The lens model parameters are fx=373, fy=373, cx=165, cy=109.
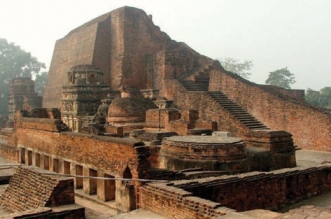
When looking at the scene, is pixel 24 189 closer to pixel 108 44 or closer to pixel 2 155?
pixel 2 155

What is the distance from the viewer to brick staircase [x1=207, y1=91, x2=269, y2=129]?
1564 centimetres

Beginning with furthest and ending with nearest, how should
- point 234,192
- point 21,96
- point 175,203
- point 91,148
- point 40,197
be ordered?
point 21,96
point 91,148
point 234,192
point 40,197
point 175,203

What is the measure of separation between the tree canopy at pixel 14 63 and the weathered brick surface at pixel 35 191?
41.8m

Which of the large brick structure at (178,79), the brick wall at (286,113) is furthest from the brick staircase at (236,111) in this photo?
the brick wall at (286,113)

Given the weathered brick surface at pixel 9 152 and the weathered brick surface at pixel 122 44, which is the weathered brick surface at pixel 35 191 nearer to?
the weathered brick surface at pixel 9 152

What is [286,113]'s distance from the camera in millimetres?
15281

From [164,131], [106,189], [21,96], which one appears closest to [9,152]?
[164,131]

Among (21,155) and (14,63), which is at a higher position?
(14,63)

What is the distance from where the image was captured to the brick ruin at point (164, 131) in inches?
291

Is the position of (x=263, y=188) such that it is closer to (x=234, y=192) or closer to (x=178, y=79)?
(x=234, y=192)

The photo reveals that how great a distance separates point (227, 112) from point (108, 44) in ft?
44.6

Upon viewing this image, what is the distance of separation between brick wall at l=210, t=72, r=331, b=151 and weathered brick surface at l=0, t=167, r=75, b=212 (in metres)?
10.6

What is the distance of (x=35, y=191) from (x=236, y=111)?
11563 millimetres

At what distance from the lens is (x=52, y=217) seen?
566cm
